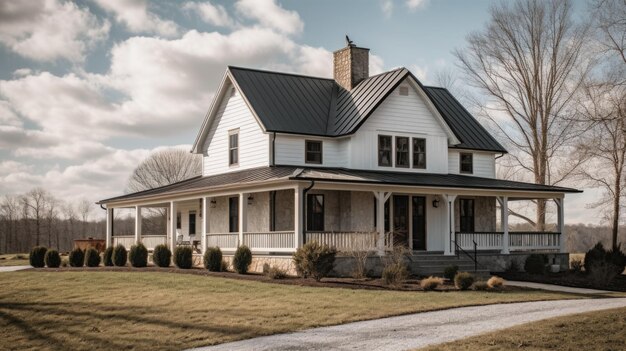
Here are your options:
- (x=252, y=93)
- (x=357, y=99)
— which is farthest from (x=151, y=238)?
(x=357, y=99)

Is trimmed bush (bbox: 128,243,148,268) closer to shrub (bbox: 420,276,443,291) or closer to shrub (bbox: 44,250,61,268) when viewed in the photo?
shrub (bbox: 44,250,61,268)

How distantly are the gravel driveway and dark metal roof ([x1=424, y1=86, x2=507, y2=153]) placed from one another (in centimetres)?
1556

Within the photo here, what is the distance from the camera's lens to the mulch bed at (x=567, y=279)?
85.4 ft

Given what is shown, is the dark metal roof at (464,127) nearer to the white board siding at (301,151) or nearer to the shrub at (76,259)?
the white board siding at (301,151)

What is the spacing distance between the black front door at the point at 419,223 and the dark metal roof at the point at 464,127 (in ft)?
12.2

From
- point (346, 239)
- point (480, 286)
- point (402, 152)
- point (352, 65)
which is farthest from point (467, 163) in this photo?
point (480, 286)

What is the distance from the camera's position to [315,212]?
29344mm

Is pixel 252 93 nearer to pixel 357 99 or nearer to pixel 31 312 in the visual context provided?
pixel 357 99

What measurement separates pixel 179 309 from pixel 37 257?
60.5 ft

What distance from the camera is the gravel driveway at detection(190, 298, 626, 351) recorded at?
1415cm

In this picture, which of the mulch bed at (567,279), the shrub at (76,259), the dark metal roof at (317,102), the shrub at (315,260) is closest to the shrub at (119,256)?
the shrub at (76,259)

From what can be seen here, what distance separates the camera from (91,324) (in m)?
18.0

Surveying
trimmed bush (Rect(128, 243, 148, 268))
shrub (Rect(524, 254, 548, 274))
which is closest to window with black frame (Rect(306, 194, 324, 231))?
trimmed bush (Rect(128, 243, 148, 268))

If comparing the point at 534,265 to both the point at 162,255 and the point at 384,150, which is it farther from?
the point at 162,255
